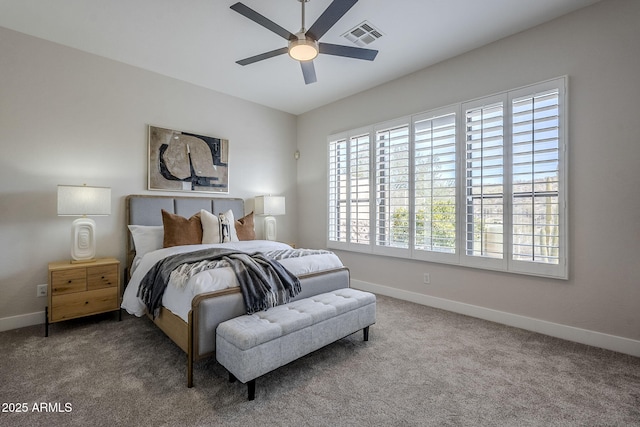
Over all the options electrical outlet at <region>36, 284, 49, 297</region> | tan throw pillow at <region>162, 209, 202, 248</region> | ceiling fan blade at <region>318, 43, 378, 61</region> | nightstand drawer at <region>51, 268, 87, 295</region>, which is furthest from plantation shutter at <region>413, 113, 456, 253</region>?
electrical outlet at <region>36, 284, 49, 297</region>

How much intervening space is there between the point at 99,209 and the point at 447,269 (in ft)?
13.1

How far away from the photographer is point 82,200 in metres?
2.99

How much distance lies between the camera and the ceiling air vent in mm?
2924

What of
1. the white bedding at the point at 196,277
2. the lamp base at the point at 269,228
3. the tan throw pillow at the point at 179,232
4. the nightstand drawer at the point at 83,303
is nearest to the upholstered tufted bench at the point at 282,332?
the white bedding at the point at 196,277

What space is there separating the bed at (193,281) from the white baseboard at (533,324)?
50.9 inches

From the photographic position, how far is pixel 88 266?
3.01 metres

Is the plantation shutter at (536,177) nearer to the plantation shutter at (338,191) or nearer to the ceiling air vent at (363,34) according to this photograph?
the ceiling air vent at (363,34)

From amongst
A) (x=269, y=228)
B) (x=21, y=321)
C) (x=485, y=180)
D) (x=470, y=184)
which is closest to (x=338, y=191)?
(x=269, y=228)

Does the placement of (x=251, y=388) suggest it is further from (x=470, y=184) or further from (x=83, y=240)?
(x=470, y=184)

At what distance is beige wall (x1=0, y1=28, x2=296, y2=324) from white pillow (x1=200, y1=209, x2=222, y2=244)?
0.98 m

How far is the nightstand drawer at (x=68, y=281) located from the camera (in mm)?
2846

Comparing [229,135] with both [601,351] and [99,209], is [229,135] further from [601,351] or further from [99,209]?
[601,351]

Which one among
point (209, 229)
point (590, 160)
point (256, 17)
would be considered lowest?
point (209, 229)

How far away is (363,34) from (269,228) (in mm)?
3071
